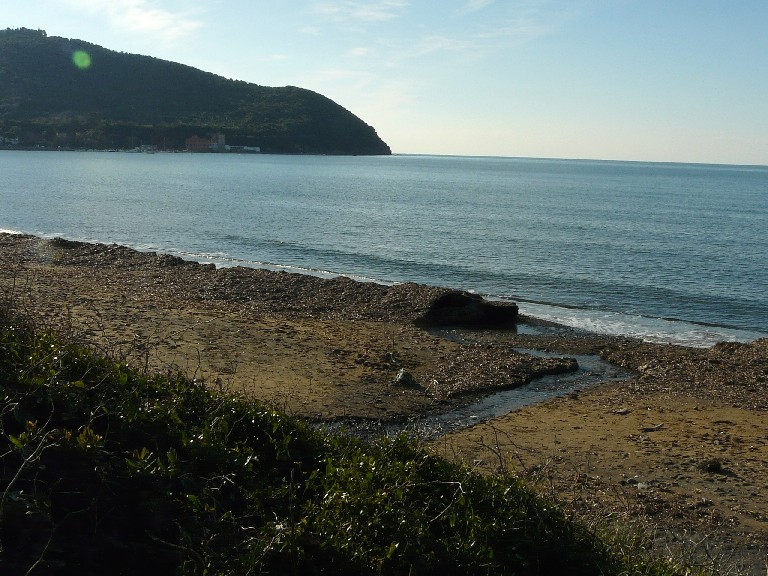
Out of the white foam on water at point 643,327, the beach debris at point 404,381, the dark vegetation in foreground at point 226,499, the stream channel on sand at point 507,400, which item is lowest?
the white foam on water at point 643,327

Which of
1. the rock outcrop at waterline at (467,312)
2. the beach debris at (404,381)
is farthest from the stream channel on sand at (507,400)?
the rock outcrop at waterline at (467,312)

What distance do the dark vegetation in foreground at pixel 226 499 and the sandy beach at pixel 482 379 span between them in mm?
813

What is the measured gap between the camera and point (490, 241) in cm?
4816

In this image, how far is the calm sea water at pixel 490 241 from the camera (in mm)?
29953

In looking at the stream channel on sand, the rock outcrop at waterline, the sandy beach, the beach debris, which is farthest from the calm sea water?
the beach debris

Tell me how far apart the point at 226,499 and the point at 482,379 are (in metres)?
11.7

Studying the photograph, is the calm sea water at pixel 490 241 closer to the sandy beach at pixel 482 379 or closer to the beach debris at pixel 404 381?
the sandy beach at pixel 482 379

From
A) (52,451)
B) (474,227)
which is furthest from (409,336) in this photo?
(474,227)

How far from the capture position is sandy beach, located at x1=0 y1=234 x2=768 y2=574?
1051 centimetres

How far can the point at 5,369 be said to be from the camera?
6785mm

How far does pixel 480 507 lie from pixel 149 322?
13.9m

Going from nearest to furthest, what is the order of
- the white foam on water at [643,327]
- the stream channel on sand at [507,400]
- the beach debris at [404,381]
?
the stream channel on sand at [507,400] → the beach debris at [404,381] → the white foam on water at [643,327]

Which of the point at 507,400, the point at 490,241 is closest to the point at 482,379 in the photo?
the point at 507,400

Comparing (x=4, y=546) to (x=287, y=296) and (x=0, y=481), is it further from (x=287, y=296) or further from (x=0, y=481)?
(x=287, y=296)
